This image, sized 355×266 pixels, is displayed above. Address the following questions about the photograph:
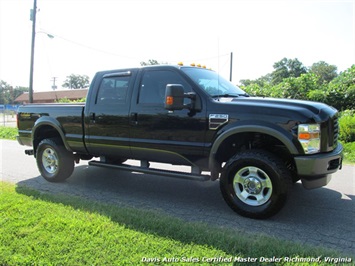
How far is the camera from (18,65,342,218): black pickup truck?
3.64m

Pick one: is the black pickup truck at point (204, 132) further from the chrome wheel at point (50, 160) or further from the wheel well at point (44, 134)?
the wheel well at point (44, 134)

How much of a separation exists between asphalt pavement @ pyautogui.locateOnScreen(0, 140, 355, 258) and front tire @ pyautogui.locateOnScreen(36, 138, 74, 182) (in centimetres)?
17

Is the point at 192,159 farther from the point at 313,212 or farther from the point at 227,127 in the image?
the point at 313,212

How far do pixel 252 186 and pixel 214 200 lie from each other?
0.94m

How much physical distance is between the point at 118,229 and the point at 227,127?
1858 mm

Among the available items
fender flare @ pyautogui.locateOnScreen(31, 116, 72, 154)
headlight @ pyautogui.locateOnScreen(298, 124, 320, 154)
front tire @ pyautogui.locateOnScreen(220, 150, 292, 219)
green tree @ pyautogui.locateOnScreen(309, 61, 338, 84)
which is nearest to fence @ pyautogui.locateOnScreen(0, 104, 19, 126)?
fender flare @ pyautogui.locateOnScreen(31, 116, 72, 154)

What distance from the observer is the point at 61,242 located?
10.3 feet

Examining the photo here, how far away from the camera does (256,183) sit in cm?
384

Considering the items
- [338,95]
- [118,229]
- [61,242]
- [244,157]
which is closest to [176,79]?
[244,157]

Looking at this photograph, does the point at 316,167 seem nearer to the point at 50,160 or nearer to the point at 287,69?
the point at 50,160

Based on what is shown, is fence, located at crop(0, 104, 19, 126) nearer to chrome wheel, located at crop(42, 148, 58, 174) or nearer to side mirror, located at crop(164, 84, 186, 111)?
chrome wheel, located at crop(42, 148, 58, 174)

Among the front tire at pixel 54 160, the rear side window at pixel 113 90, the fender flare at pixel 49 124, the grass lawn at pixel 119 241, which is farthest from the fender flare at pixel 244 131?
the front tire at pixel 54 160

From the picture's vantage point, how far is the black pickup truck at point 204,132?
364cm

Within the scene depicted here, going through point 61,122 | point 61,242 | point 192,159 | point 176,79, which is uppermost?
point 176,79
